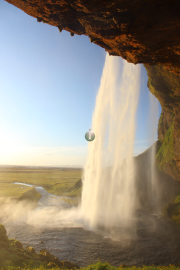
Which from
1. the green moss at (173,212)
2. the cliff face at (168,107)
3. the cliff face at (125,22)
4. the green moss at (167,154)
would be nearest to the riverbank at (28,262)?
the green moss at (173,212)

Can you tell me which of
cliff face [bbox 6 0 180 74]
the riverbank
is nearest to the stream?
the riverbank

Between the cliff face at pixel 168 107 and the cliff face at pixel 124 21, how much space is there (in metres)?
12.2

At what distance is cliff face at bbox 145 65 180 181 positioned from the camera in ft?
81.2

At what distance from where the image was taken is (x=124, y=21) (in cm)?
785

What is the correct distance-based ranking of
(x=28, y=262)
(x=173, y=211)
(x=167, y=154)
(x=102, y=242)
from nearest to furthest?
(x=28, y=262) → (x=102, y=242) → (x=173, y=211) → (x=167, y=154)

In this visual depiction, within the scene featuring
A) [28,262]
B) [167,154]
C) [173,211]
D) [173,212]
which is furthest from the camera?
[167,154]

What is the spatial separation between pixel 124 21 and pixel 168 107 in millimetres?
32171

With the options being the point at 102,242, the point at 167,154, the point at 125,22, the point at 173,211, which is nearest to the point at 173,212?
the point at 173,211

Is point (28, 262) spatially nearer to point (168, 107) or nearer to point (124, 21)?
point (124, 21)

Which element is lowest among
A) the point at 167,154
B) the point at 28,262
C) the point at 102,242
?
the point at 102,242

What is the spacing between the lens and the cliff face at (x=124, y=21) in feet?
23.9

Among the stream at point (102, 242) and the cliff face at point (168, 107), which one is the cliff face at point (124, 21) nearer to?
the cliff face at point (168, 107)

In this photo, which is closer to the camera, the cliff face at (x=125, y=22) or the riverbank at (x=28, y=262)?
the cliff face at (x=125, y=22)

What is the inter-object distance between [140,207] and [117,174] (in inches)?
401
